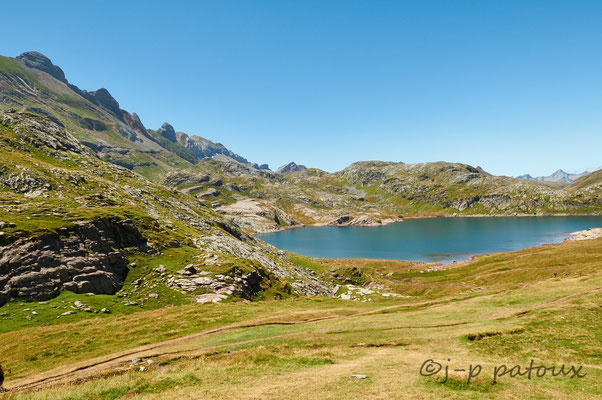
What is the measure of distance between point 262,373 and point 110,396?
10.2 m

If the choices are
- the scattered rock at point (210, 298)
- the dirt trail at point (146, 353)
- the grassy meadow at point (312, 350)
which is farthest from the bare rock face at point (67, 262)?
the dirt trail at point (146, 353)

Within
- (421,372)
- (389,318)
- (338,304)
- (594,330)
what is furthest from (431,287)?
(421,372)

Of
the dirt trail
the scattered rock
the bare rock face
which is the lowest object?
the scattered rock

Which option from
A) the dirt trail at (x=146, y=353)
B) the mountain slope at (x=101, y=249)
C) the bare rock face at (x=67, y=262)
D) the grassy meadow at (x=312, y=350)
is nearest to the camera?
the grassy meadow at (x=312, y=350)

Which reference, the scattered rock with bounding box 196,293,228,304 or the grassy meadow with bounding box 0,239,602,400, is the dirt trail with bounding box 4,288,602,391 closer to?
the grassy meadow with bounding box 0,239,602,400

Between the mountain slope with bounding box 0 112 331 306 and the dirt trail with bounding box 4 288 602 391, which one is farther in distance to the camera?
the mountain slope with bounding box 0 112 331 306

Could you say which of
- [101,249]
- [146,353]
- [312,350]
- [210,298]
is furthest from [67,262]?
[312,350]

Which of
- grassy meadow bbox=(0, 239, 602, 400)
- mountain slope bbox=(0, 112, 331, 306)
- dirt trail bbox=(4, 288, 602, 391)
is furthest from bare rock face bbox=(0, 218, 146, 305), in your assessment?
dirt trail bbox=(4, 288, 602, 391)

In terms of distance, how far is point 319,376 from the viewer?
19.5 metres

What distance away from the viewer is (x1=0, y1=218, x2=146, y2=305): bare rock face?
50.9 meters

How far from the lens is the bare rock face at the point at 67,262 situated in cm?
5091

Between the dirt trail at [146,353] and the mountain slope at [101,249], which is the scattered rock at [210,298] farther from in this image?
the dirt trail at [146,353]

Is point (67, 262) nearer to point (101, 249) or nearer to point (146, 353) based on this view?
point (101, 249)

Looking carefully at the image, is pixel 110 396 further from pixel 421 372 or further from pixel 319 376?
pixel 421 372
